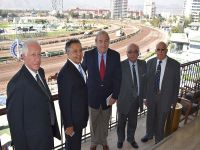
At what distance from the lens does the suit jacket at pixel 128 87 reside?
3.04 meters

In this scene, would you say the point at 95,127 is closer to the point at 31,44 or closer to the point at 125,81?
the point at 125,81

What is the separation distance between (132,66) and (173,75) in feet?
1.71

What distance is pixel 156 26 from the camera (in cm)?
9819

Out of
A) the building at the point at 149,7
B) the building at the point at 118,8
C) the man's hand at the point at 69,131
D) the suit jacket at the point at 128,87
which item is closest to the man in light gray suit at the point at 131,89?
the suit jacket at the point at 128,87

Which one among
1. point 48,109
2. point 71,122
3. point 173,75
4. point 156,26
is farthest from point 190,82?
point 156,26

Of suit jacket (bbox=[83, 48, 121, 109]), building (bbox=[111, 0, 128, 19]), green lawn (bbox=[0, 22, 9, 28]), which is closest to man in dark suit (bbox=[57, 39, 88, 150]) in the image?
suit jacket (bbox=[83, 48, 121, 109])

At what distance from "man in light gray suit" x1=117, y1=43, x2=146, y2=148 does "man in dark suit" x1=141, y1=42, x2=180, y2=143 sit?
142mm

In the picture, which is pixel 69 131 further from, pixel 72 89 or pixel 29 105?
pixel 29 105

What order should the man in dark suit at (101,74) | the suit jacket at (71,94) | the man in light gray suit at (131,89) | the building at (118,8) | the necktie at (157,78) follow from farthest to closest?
the building at (118,8) < the necktie at (157,78) < the man in light gray suit at (131,89) < the man in dark suit at (101,74) < the suit jacket at (71,94)

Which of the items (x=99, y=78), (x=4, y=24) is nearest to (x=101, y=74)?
(x=99, y=78)

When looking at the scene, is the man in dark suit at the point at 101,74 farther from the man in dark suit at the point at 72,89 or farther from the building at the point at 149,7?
the building at the point at 149,7

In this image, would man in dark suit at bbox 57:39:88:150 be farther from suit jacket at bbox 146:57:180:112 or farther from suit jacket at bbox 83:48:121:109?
suit jacket at bbox 146:57:180:112

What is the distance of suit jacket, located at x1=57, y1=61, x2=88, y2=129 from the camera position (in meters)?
2.26

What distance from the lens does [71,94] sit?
7.48ft
